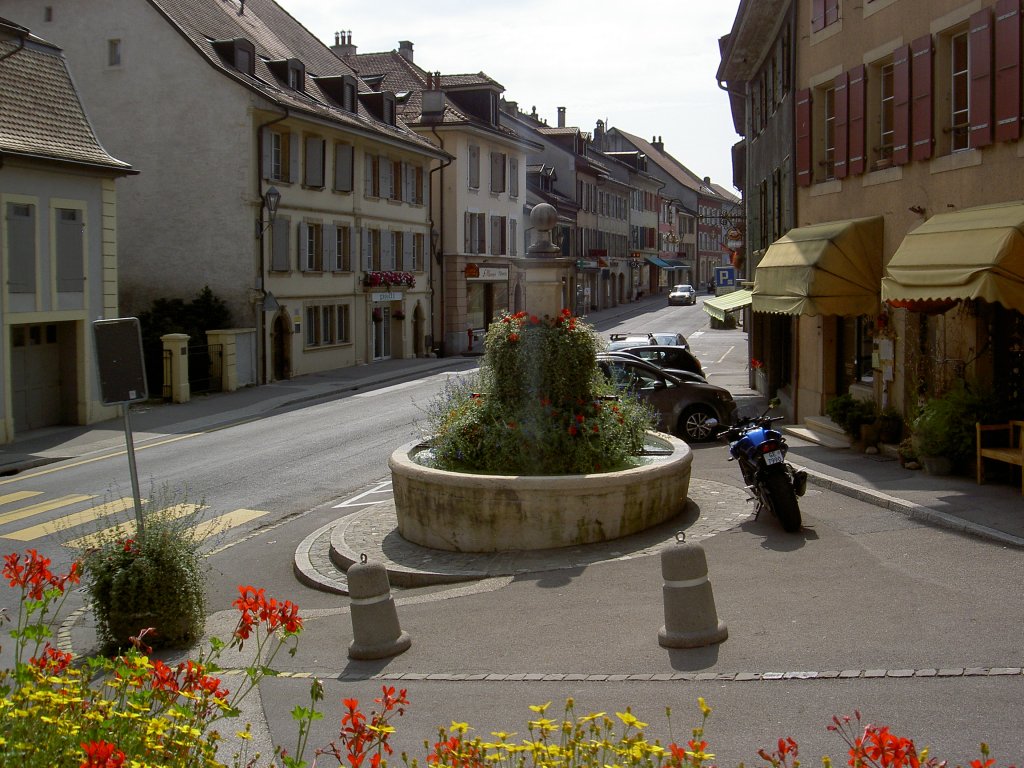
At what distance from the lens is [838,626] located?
7.66 meters

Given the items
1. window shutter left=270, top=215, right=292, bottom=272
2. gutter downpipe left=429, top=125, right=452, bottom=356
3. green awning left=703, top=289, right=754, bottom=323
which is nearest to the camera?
green awning left=703, top=289, right=754, bottom=323

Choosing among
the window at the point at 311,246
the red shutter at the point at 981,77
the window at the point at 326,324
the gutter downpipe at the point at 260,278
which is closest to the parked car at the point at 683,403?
the red shutter at the point at 981,77

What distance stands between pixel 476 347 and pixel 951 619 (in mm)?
42487

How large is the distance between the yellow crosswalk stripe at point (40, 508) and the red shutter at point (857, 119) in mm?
12057

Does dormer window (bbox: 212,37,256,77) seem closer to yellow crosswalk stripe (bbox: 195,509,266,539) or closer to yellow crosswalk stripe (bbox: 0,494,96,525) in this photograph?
yellow crosswalk stripe (bbox: 0,494,96,525)

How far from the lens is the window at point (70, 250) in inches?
939

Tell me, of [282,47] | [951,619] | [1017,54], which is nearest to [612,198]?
[282,47]

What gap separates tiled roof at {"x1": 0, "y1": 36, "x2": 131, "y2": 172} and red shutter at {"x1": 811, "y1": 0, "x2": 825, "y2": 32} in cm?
1437

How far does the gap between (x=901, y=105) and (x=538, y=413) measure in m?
7.35

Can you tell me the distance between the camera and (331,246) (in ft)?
123

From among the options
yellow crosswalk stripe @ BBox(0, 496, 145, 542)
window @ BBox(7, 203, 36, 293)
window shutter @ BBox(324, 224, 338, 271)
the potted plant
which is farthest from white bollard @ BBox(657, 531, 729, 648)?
window shutter @ BBox(324, 224, 338, 271)

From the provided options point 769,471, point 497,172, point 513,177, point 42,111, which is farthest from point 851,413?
point 513,177

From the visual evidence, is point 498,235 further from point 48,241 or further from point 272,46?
point 48,241

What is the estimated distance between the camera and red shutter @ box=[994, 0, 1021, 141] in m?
12.4
